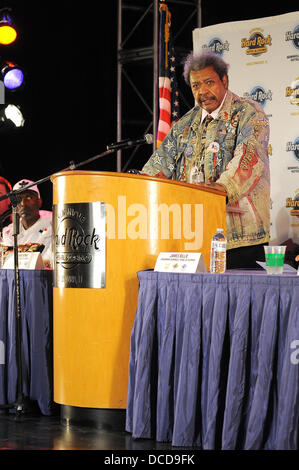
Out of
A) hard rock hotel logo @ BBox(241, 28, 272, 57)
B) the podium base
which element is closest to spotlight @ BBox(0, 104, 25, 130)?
hard rock hotel logo @ BBox(241, 28, 272, 57)

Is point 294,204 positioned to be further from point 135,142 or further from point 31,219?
point 135,142

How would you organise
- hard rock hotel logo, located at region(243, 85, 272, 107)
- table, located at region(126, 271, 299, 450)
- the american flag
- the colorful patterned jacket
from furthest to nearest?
the american flag, hard rock hotel logo, located at region(243, 85, 272, 107), the colorful patterned jacket, table, located at region(126, 271, 299, 450)

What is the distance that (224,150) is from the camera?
4.70m

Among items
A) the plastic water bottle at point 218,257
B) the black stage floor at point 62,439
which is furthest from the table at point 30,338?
the plastic water bottle at point 218,257

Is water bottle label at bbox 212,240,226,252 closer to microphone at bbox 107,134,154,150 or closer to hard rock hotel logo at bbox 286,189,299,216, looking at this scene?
microphone at bbox 107,134,154,150

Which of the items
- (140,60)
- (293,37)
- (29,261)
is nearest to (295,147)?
(293,37)

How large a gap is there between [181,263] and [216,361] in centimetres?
46

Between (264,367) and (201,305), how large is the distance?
1.28ft

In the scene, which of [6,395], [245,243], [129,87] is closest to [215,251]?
[6,395]

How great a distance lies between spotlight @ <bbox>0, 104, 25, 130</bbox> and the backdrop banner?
198cm

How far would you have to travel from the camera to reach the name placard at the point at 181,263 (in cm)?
293

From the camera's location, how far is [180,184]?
3.31 meters

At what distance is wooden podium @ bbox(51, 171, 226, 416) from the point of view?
125 inches
